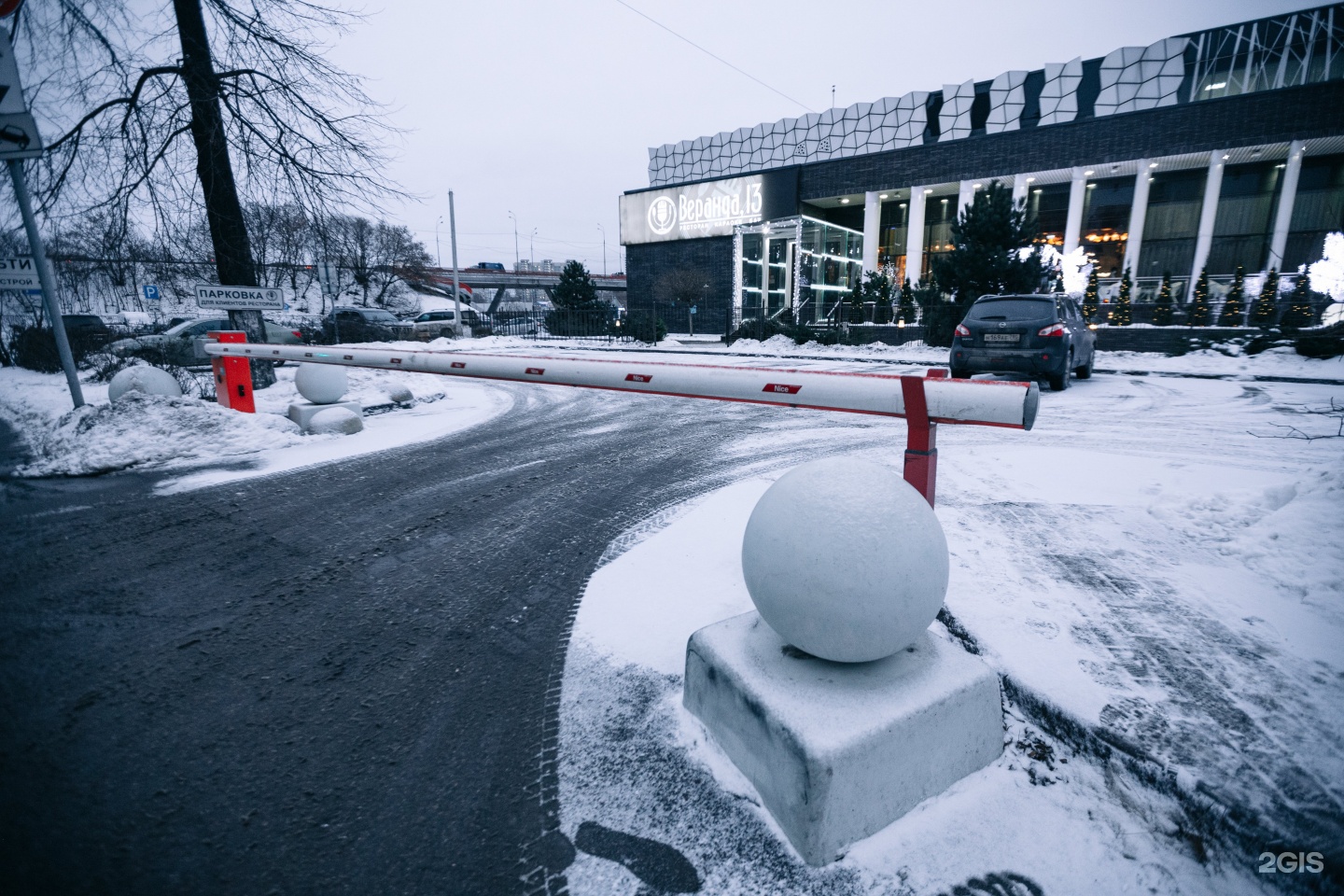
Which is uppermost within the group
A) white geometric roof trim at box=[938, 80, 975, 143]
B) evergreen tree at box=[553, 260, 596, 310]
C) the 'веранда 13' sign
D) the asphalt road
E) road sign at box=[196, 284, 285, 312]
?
white geometric roof trim at box=[938, 80, 975, 143]

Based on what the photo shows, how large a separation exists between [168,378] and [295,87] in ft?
18.4

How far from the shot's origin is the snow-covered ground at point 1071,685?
1665 millimetres

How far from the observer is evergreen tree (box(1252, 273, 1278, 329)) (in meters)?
16.1

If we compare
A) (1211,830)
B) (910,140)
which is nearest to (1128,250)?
(910,140)

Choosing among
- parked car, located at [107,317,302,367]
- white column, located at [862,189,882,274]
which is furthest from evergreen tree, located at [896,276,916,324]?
parked car, located at [107,317,302,367]

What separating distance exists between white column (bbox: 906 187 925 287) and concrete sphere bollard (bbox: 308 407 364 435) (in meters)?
28.3

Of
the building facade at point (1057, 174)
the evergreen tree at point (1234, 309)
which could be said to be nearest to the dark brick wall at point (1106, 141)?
the building facade at point (1057, 174)

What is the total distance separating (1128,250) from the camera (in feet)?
87.6

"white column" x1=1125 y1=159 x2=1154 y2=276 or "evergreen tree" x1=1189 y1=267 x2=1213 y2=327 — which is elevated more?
"white column" x1=1125 y1=159 x2=1154 y2=276

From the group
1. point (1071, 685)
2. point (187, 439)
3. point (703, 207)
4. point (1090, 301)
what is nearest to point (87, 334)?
point (187, 439)

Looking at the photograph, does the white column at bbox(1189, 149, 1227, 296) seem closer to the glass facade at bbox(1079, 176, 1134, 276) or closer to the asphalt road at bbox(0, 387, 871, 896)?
the glass facade at bbox(1079, 176, 1134, 276)

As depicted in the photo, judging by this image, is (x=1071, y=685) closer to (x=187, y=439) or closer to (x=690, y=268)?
(x=187, y=439)

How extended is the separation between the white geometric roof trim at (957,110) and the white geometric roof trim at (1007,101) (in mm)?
1041

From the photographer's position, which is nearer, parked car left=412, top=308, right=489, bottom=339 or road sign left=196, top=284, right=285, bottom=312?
road sign left=196, top=284, right=285, bottom=312
